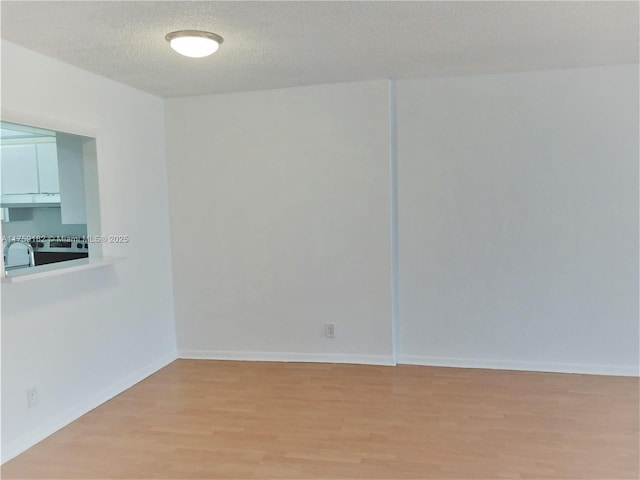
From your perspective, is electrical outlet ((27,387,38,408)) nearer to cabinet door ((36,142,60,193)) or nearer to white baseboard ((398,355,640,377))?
cabinet door ((36,142,60,193))

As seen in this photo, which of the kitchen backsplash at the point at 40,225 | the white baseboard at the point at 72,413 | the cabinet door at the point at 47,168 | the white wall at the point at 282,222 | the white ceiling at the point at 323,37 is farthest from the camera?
the kitchen backsplash at the point at 40,225

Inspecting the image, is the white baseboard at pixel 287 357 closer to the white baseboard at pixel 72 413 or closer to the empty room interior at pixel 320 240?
the empty room interior at pixel 320 240

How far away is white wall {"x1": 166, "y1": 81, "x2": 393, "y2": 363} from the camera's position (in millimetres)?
4047

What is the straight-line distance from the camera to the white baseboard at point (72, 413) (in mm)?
2762

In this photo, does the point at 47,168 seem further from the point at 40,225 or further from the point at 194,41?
the point at 194,41

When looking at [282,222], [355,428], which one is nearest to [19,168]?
[282,222]

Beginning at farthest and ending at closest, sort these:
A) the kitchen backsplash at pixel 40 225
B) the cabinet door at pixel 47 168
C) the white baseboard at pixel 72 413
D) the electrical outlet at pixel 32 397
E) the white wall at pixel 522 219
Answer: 1. the kitchen backsplash at pixel 40 225
2. the cabinet door at pixel 47 168
3. the white wall at pixel 522 219
4. the electrical outlet at pixel 32 397
5. the white baseboard at pixel 72 413

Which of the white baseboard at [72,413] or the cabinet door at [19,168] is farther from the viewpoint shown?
the cabinet door at [19,168]

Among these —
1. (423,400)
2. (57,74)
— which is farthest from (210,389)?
(57,74)

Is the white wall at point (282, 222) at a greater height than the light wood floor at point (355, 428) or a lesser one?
greater

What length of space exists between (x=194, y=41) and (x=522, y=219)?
2650mm

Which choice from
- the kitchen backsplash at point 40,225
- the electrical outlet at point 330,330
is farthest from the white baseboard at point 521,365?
the kitchen backsplash at point 40,225

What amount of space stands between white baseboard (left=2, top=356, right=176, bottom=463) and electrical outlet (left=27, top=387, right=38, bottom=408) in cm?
15

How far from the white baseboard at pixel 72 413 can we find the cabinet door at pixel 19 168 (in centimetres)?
195
